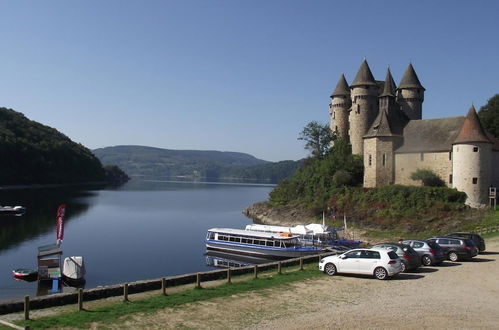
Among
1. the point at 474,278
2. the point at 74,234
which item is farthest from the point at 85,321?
the point at 74,234

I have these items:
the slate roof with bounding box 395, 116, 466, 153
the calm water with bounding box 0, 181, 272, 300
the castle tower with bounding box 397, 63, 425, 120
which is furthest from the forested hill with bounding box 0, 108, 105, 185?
the slate roof with bounding box 395, 116, 466, 153

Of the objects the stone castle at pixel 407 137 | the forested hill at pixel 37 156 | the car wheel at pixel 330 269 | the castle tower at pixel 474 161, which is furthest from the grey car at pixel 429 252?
the forested hill at pixel 37 156

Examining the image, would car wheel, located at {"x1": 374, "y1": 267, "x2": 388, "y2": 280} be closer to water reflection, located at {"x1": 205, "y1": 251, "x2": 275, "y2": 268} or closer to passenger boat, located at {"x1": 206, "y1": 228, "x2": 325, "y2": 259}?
passenger boat, located at {"x1": 206, "y1": 228, "x2": 325, "y2": 259}

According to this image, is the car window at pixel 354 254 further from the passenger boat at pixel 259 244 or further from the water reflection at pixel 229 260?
the water reflection at pixel 229 260

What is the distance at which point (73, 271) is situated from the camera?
30641mm

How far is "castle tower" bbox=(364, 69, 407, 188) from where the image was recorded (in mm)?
58562

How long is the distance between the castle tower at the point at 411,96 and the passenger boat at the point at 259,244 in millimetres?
31173

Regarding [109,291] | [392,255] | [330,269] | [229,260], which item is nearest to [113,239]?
[229,260]

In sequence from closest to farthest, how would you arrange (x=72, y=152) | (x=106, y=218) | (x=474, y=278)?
(x=474, y=278)
(x=106, y=218)
(x=72, y=152)

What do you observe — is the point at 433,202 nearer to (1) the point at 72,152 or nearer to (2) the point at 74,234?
(2) the point at 74,234

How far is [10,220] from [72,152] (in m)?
99.1

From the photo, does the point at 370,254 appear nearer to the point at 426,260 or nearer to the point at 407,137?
the point at 426,260

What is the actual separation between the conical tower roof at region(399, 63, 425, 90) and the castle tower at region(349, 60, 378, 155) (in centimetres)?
466

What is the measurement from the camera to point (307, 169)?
2904 inches
